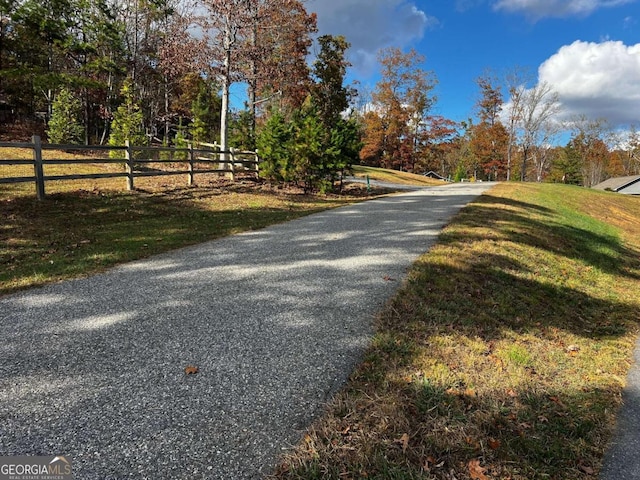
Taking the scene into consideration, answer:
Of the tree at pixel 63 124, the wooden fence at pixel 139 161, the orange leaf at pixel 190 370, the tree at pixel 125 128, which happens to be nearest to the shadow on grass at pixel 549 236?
the orange leaf at pixel 190 370

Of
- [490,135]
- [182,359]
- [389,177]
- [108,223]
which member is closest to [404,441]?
[182,359]

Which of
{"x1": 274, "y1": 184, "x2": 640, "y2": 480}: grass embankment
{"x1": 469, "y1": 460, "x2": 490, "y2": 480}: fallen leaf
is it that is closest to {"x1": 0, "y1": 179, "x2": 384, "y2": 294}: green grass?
{"x1": 274, "y1": 184, "x2": 640, "y2": 480}: grass embankment

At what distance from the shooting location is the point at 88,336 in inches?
125

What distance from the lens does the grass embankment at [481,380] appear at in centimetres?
215

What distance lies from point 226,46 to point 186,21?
6.35 ft

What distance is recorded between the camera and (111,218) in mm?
7738

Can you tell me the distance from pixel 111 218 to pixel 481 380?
Answer: 24.8ft

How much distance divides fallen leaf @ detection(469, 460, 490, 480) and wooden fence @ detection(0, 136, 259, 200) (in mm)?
9013

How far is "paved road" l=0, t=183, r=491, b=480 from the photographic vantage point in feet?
6.72

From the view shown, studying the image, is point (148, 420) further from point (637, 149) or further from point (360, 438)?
point (637, 149)

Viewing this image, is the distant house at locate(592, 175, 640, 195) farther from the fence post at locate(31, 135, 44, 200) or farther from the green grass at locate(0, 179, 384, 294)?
the fence post at locate(31, 135, 44, 200)

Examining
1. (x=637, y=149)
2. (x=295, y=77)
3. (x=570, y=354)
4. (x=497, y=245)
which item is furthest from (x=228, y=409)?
(x=637, y=149)

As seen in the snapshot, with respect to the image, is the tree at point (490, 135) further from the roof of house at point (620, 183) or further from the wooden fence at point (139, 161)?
the wooden fence at point (139, 161)

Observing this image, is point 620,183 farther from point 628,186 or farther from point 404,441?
point 404,441
